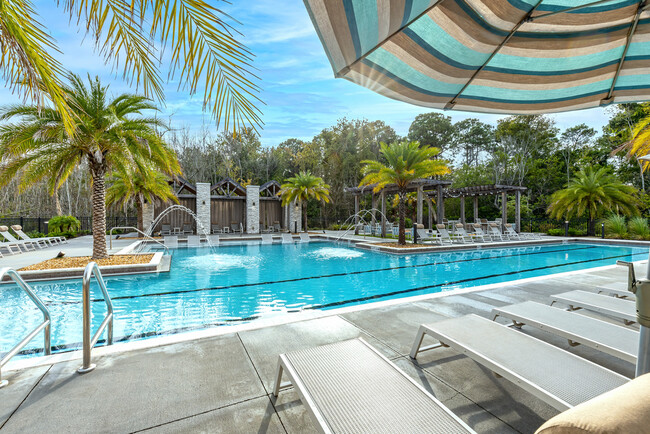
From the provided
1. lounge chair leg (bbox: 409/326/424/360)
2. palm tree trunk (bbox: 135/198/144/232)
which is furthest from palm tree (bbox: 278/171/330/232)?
lounge chair leg (bbox: 409/326/424/360)

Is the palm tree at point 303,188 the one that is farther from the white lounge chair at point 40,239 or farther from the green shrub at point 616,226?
the green shrub at point 616,226

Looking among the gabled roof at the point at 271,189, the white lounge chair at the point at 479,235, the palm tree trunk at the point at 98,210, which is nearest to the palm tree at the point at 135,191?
the palm tree trunk at the point at 98,210

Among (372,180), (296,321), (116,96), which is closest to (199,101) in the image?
(296,321)

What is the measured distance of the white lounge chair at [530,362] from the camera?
1.81m

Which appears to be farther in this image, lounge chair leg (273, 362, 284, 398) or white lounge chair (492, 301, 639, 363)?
white lounge chair (492, 301, 639, 363)

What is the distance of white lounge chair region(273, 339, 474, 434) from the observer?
1.50 metres

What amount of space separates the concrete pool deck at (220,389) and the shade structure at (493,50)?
2423mm

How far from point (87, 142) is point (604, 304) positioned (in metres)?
11.1

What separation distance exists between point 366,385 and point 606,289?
4.68 metres

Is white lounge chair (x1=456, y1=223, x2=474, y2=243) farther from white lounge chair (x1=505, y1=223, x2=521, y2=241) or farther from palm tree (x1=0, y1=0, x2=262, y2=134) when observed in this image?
palm tree (x1=0, y1=0, x2=262, y2=134)

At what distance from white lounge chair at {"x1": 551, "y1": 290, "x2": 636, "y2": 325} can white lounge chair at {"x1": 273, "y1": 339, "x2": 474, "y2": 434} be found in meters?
2.76

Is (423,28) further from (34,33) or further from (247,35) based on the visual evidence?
(34,33)

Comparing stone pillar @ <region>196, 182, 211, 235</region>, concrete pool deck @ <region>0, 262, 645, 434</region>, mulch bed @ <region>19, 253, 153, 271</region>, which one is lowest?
concrete pool deck @ <region>0, 262, 645, 434</region>

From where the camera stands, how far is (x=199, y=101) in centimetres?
190
